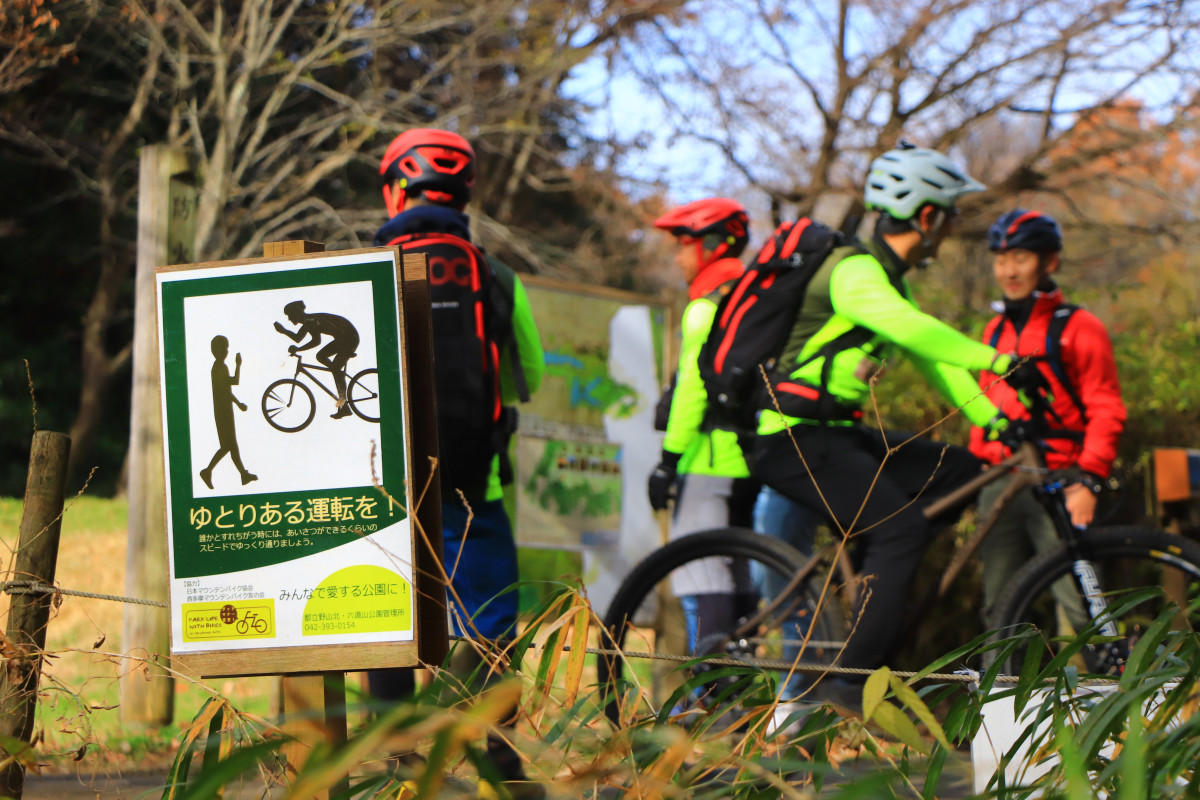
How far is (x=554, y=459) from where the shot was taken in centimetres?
530

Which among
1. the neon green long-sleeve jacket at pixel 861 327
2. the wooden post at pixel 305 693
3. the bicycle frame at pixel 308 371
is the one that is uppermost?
the neon green long-sleeve jacket at pixel 861 327

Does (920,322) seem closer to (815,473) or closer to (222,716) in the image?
(815,473)

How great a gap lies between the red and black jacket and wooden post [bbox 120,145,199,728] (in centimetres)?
325

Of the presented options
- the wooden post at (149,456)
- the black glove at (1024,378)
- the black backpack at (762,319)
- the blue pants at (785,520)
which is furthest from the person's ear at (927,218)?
the wooden post at (149,456)

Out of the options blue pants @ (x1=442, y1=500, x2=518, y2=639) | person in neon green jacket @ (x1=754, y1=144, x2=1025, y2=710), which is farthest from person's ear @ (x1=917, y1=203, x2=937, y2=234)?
blue pants @ (x1=442, y1=500, x2=518, y2=639)

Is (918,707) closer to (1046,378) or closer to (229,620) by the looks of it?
(229,620)

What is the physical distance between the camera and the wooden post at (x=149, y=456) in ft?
15.1

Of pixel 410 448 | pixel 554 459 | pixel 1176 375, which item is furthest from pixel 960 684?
pixel 1176 375

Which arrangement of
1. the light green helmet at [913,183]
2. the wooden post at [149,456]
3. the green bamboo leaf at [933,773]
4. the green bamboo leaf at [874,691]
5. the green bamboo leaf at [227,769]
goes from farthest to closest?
the wooden post at [149,456], the light green helmet at [913,183], the green bamboo leaf at [933,773], the green bamboo leaf at [874,691], the green bamboo leaf at [227,769]

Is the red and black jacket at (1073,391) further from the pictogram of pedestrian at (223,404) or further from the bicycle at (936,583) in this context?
the pictogram of pedestrian at (223,404)

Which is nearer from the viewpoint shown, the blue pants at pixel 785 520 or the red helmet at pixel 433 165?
the red helmet at pixel 433 165

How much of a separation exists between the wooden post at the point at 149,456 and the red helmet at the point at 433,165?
1.68 metres

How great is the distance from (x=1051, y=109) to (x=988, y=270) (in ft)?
22.4

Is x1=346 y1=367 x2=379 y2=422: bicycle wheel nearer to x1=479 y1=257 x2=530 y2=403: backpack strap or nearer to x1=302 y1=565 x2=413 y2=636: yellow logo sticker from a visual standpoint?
x1=302 y1=565 x2=413 y2=636: yellow logo sticker
